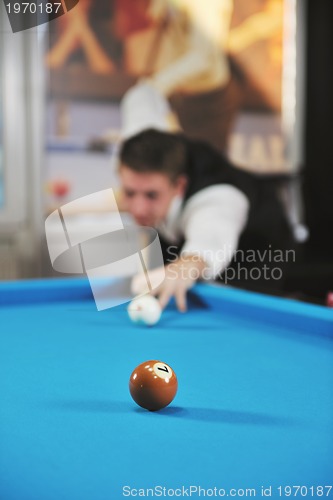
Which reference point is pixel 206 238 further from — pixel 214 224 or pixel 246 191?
pixel 246 191

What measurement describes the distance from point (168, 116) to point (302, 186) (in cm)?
100

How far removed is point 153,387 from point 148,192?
1.68 m

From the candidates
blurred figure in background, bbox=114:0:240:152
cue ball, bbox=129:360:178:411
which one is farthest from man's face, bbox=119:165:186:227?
blurred figure in background, bbox=114:0:240:152

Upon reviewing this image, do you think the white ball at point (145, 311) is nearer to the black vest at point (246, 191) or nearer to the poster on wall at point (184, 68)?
the black vest at point (246, 191)

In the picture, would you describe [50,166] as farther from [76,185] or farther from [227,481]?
[227,481]

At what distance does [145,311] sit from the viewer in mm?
1655

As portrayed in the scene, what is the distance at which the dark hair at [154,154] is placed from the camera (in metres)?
2.52

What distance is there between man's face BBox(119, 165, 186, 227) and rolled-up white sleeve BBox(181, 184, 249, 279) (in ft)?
0.30

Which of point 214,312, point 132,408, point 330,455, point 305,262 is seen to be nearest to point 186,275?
point 214,312

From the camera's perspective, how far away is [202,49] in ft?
14.4

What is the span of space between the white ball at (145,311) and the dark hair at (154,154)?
37.6 inches

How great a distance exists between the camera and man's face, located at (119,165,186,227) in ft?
8.34
